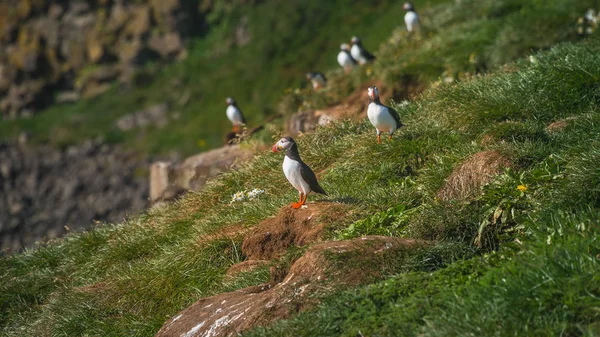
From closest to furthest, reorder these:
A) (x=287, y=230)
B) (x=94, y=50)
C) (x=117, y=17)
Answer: (x=287, y=230) < (x=94, y=50) < (x=117, y=17)

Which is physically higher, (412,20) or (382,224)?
(382,224)

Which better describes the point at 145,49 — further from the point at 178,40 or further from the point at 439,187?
the point at 439,187

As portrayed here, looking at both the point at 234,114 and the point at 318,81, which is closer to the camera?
the point at 234,114

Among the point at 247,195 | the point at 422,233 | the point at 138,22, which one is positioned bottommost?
the point at 138,22

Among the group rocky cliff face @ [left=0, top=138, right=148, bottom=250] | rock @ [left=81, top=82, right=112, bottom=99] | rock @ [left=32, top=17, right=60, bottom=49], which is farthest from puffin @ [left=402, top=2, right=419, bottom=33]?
rock @ [left=32, top=17, right=60, bottom=49]

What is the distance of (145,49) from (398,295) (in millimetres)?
33542

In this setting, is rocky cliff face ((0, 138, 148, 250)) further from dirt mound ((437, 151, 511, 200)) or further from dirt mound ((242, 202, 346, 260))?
dirt mound ((437, 151, 511, 200))

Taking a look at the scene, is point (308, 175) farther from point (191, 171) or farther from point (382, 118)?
point (191, 171)

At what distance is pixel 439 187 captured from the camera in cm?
868

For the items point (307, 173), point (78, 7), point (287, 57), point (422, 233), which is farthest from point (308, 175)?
point (78, 7)

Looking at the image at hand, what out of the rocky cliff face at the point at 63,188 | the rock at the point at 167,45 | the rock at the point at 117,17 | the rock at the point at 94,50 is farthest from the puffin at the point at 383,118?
the rock at the point at 117,17

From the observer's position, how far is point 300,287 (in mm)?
6949

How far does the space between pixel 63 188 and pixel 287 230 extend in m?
24.3

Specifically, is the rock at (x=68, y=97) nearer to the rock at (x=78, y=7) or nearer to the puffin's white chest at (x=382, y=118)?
the rock at (x=78, y=7)
